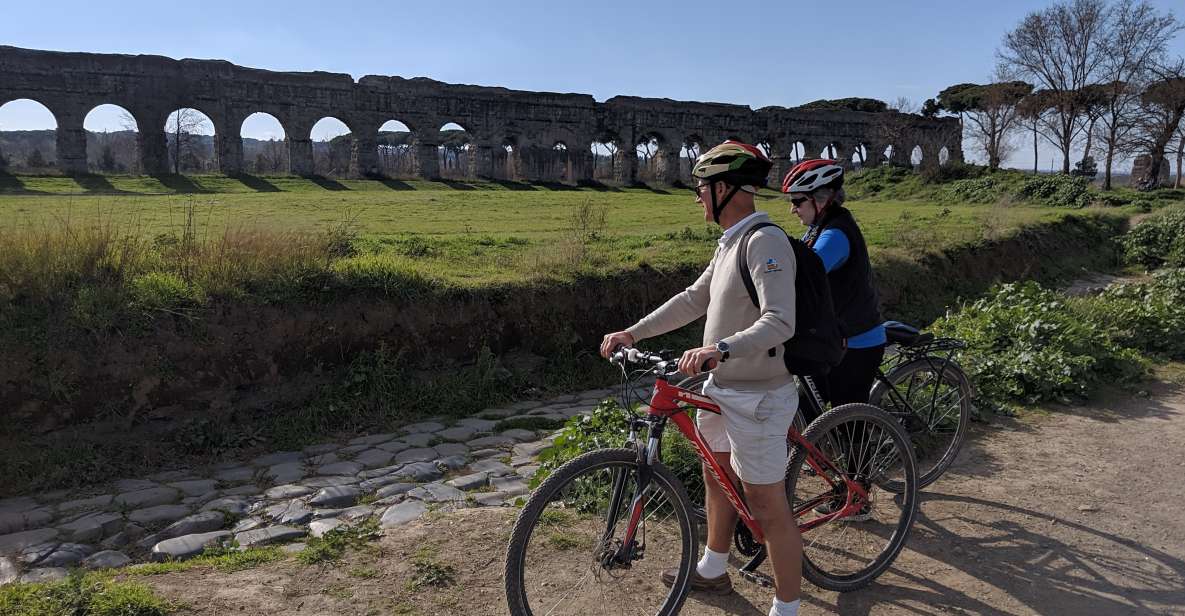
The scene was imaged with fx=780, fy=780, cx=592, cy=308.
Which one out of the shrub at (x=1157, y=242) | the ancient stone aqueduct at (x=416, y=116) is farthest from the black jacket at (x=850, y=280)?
the ancient stone aqueduct at (x=416, y=116)

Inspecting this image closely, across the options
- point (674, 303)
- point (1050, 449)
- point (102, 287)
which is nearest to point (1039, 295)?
point (1050, 449)

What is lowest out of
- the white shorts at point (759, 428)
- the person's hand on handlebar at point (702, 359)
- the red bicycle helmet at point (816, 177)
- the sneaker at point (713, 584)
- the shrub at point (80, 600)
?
the sneaker at point (713, 584)

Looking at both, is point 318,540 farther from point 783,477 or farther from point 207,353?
point 207,353

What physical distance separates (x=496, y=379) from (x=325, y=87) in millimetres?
23885

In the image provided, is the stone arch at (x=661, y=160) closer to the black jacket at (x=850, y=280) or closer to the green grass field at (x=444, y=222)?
the green grass field at (x=444, y=222)

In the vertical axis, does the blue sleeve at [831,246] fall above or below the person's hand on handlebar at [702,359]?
above

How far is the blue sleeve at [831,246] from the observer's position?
12.8 ft

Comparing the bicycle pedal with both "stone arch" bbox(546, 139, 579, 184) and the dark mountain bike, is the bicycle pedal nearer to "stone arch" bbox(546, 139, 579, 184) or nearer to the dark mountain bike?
the dark mountain bike

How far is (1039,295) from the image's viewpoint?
28.0 feet

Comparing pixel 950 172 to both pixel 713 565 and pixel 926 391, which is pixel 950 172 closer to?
pixel 926 391

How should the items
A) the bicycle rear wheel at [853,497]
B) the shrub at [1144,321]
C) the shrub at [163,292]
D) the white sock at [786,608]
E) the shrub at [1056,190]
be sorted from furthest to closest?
1. the shrub at [1056,190]
2. the shrub at [1144,321]
3. the shrub at [163,292]
4. the bicycle rear wheel at [853,497]
5. the white sock at [786,608]

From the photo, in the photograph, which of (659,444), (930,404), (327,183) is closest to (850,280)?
(930,404)

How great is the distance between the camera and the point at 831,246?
392cm

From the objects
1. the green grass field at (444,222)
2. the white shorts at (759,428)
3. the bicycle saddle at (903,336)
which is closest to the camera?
the white shorts at (759,428)
